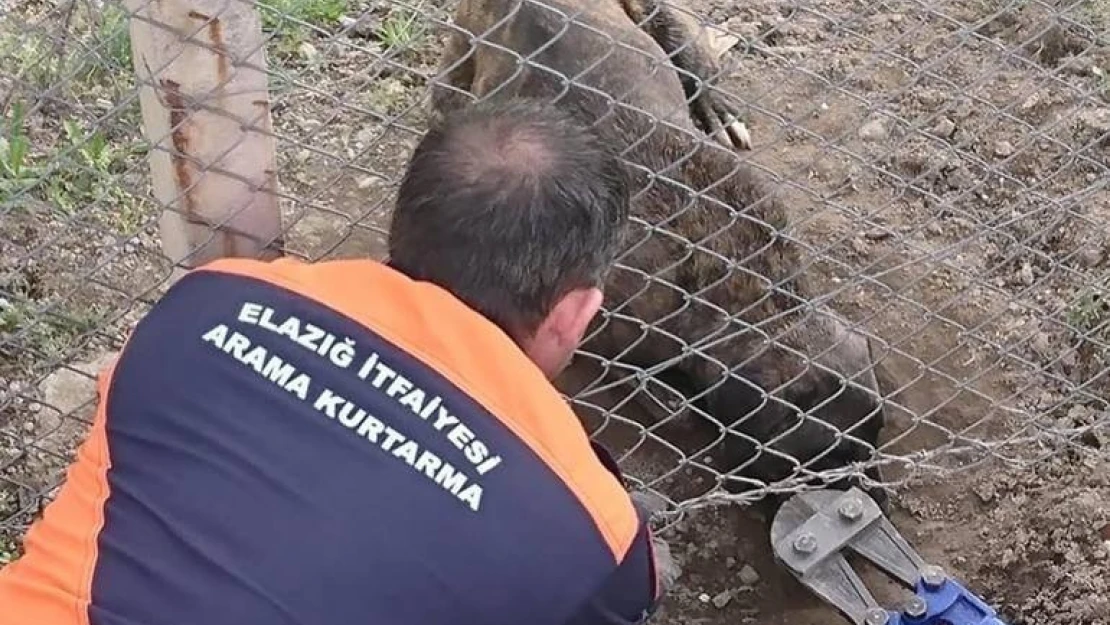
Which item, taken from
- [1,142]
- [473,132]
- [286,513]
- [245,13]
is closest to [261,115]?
[245,13]

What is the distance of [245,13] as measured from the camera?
2.34 meters

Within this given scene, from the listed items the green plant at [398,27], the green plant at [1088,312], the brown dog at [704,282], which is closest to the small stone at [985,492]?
the brown dog at [704,282]

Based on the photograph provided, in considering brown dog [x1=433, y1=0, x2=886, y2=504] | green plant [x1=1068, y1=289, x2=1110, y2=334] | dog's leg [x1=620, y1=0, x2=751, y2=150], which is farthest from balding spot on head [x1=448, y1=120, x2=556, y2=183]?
dog's leg [x1=620, y1=0, x2=751, y2=150]

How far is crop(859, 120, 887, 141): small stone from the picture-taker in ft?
15.3

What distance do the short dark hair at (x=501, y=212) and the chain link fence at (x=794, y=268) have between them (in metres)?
0.78

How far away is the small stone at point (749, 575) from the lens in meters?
3.71

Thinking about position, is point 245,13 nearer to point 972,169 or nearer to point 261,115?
point 261,115

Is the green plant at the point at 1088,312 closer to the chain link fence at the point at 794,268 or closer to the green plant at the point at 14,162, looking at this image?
the chain link fence at the point at 794,268

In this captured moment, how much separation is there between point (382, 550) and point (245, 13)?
0.82 metres

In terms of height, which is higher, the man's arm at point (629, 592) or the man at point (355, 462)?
the man at point (355, 462)

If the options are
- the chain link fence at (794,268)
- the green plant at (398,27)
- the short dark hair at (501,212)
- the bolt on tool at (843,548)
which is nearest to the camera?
the short dark hair at (501,212)

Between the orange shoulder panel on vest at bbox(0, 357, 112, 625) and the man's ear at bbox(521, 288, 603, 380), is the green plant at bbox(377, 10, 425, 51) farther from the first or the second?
the orange shoulder panel on vest at bbox(0, 357, 112, 625)

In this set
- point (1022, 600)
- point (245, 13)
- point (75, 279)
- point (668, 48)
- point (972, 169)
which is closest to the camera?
point (245, 13)

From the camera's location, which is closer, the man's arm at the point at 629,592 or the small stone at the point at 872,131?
the man's arm at the point at 629,592
